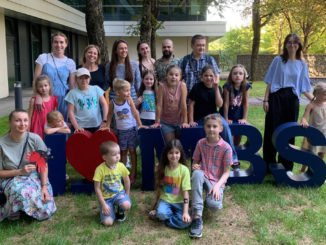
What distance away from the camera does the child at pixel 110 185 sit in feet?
11.9

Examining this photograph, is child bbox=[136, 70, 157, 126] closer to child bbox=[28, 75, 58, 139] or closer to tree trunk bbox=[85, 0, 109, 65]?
child bbox=[28, 75, 58, 139]

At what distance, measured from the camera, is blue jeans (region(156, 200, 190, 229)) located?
357 centimetres

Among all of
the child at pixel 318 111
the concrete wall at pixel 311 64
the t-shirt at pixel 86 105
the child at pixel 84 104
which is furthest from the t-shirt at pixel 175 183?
the concrete wall at pixel 311 64

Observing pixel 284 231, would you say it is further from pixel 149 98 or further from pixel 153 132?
pixel 149 98

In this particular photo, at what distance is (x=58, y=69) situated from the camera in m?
5.00

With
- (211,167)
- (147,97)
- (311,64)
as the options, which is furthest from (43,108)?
(311,64)

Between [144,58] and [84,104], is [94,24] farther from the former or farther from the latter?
[84,104]

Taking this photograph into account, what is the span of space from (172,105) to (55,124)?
1564 mm

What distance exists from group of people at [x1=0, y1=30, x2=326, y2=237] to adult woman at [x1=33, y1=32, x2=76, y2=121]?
0.05ft

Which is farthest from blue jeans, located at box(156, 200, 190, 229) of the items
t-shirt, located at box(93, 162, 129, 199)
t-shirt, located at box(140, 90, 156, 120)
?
t-shirt, located at box(140, 90, 156, 120)

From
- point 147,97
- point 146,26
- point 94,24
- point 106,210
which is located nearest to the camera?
point 106,210

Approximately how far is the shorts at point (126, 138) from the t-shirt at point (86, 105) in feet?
1.16

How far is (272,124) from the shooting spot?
4941 mm

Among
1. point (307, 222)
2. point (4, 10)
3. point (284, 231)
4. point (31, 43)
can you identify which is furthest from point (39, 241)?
point (31, 43)
